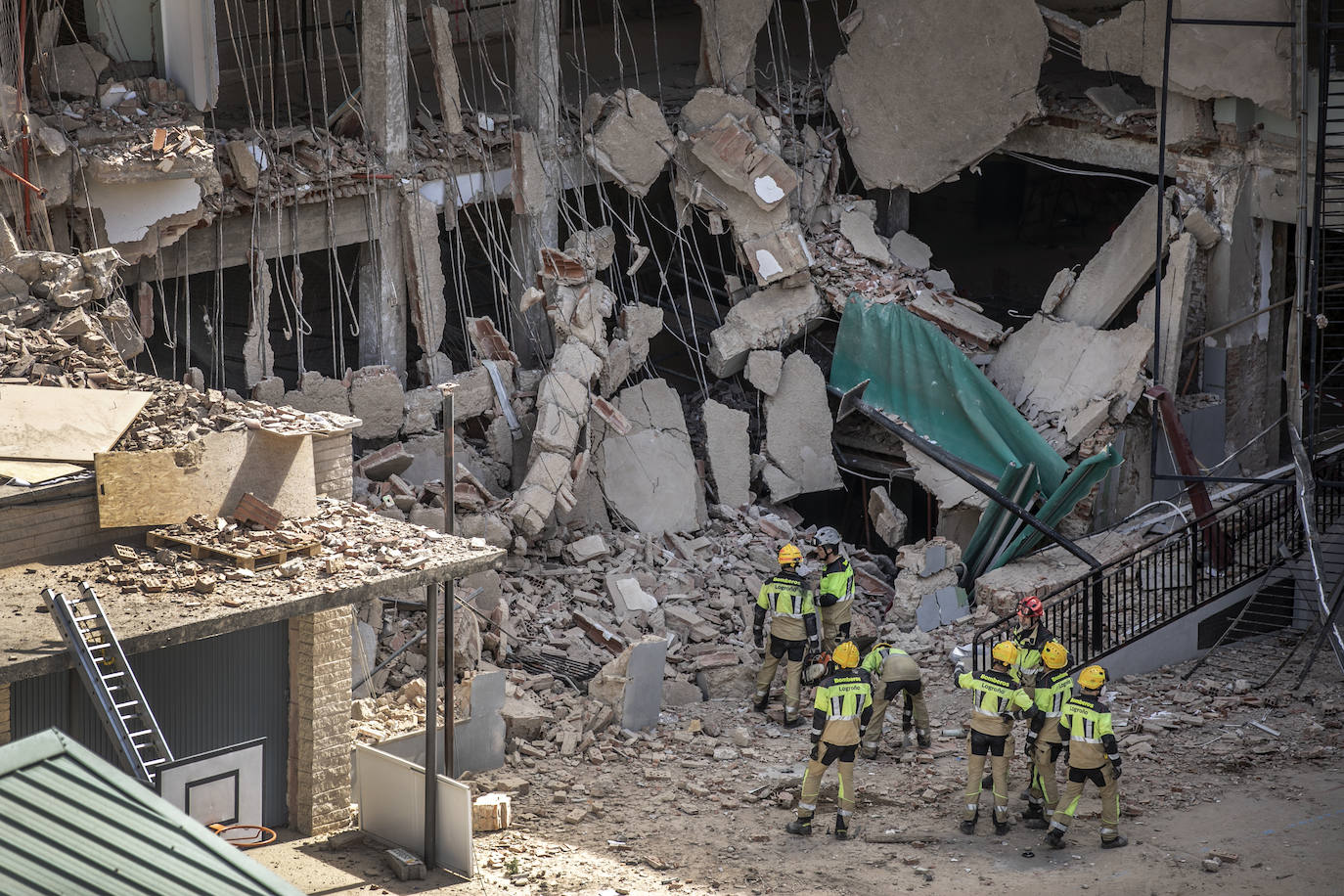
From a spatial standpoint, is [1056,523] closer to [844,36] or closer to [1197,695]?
[1197,695]

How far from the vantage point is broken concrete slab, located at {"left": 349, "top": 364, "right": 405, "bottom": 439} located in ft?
53.3

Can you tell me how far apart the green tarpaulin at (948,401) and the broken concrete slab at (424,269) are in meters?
4.80

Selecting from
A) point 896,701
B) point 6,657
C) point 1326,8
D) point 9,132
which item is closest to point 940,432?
point 896,701

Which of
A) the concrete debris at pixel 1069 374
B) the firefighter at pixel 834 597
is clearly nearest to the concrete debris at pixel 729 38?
the concrete debris at pixel 1069 374

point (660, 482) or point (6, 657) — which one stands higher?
point (6, 657)

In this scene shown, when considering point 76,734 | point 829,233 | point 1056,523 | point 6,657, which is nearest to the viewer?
point 6,657

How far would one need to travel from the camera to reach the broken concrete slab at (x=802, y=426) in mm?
18844

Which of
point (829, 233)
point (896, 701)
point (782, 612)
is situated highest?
point (829, 233)

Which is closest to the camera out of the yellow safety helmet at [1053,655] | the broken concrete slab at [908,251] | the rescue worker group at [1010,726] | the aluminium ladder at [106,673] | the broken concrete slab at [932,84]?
the aluminium ladder at [106,673]

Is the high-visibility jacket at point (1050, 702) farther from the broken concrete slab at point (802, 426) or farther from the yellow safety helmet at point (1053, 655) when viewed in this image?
the broken concrete slab at point (802, 426)

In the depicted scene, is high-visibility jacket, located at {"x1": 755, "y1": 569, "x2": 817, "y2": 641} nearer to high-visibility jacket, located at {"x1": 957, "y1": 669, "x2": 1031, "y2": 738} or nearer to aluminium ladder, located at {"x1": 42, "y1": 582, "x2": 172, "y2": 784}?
high-visibility jacket, located at {"x1": 957, "y1": 669, "x2": 1031, "y2": 738}

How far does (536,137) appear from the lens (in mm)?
18047

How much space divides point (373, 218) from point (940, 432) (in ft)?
21.8

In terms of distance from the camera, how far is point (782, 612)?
566 inches
